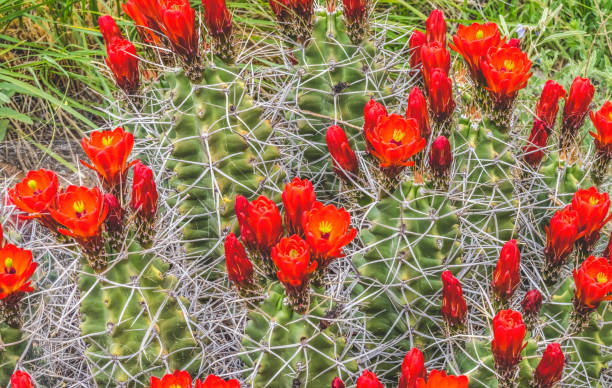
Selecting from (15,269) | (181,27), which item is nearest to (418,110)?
A: (181,27)

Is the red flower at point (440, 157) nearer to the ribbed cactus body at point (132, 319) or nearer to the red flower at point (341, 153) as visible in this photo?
the red flower at point (341, 153)

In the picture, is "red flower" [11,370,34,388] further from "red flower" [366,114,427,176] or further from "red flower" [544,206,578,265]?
"red flower" [544,206,578,265]

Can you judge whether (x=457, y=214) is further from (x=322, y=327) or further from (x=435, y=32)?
(x=435, y=32)

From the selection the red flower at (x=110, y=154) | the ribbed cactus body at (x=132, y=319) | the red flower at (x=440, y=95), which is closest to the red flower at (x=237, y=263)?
the ribbed cactus body at (x=132, y=319)

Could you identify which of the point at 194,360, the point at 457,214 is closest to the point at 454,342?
the point at 457,214

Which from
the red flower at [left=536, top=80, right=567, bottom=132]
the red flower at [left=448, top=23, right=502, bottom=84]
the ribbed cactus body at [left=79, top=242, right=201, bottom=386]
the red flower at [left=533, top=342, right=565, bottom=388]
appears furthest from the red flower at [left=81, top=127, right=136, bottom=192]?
the red flower at [left=536, top=80, right=567, bottom=132]

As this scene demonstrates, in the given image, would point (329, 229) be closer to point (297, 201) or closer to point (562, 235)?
point (297, 201)
